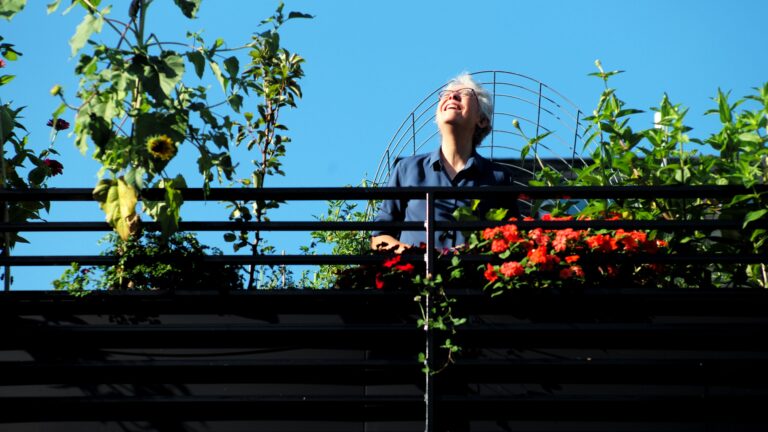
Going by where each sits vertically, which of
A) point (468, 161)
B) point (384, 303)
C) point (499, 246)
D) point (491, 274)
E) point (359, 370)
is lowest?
point (359, 370)

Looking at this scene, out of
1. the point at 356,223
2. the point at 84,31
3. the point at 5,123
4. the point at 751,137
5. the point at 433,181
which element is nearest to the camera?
the point at 84,31

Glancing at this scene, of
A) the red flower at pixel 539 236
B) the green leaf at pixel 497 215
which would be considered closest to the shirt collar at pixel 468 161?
the green leaf at pixel 497 215

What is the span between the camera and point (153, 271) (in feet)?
11.9

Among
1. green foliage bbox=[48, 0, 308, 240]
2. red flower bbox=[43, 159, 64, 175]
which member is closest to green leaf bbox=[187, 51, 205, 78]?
green foliage bbox=[48, 0, 308, 240]

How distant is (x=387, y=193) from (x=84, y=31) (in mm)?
1305

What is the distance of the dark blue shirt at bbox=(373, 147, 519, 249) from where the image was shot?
433 cm

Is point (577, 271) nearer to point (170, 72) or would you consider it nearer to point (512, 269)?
point (512, 269)

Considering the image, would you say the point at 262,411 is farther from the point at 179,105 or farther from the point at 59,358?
the point at 179,105

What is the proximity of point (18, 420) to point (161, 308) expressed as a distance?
2.25ft

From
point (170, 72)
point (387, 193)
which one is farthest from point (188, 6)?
point (387, 193)

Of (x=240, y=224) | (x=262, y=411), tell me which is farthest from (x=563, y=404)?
(x=240, y=224)

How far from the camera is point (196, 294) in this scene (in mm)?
3482

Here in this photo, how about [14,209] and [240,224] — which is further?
[14,209]

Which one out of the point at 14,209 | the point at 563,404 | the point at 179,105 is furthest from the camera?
the point at 14,209
